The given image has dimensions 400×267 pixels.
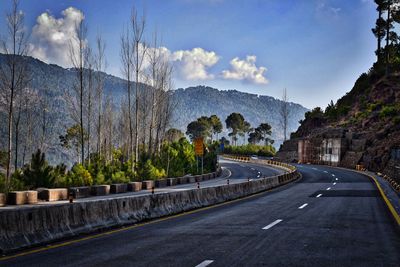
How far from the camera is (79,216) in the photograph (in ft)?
37.6

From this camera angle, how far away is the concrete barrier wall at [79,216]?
9227mm

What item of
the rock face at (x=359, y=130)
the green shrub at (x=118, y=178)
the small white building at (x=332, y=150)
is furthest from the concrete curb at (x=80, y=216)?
the small white building at (x=332, y=150)

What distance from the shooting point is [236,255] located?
26.7 ft

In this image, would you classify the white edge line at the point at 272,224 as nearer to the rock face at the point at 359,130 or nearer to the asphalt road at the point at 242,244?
the asphalt road at the point at 242,244

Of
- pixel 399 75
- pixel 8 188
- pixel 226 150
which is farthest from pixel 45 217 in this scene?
pixel 226 150

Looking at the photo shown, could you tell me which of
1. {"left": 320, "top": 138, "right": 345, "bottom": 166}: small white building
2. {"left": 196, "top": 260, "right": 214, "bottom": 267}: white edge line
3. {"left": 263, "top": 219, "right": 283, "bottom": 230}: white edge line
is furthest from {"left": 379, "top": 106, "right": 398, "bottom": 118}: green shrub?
{"left": 196, "top": 260, "right": 214, "bottom": 267}: white edge line

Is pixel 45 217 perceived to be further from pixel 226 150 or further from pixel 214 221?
pixel 226 150

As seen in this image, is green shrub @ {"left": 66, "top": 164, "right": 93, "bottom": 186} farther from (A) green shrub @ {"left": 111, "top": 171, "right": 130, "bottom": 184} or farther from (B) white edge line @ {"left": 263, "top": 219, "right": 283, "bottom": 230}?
(B) white edge line @ {"left": 263, "top": 219, "right": 283, "bottom": 230}

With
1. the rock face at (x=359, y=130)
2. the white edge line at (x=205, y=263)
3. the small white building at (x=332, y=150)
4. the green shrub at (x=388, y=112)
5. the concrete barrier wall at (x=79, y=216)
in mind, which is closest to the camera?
the white edge line at (x=205, y=263)

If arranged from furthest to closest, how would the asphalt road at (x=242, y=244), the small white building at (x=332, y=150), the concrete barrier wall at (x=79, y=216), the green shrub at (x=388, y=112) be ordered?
the small white building at (x=332, y=150), the green shrub at (x=388, y=112), the concrete barrier wall at (x=79, y=216), the asphalt road at (x=242, y=244)

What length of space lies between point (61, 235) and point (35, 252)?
67.7 inches

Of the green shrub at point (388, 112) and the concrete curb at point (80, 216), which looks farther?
the green shrub at point (388, 112)

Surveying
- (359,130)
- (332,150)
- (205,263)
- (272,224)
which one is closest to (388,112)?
(359,130)

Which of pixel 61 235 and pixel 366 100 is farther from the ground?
pixel 366 100
